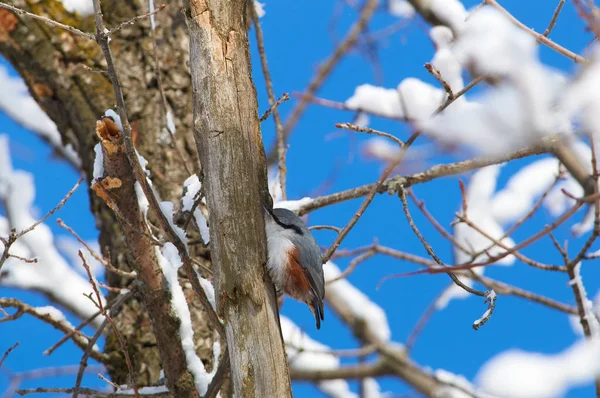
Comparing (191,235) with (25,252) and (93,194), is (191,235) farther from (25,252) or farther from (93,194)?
(25,252)

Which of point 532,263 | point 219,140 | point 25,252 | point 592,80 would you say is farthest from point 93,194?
point 592,80

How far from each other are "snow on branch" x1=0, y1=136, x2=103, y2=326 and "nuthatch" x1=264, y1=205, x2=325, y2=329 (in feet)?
4.95

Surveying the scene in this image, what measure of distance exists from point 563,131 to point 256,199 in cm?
57

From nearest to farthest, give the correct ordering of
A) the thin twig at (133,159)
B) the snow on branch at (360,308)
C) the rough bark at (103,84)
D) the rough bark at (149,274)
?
the thin twig at (133,159)
the rough bark at (149,274)
the rough bark at (103,84)
the snow on branch at (360,308)

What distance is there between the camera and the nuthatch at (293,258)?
1224 mm

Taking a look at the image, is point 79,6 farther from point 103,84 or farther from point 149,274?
point 149,274

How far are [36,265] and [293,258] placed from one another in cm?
179

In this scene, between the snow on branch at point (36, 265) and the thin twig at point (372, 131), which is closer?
the thin twig at point (372, 131)

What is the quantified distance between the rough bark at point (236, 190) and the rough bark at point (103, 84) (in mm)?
905

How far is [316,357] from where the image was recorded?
3211 mm

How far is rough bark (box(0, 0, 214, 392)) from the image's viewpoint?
206 cm

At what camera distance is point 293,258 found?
4.12 feet

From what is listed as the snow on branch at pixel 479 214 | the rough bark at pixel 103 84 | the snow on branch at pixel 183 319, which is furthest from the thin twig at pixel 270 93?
the snow on branch at pixel 479 214

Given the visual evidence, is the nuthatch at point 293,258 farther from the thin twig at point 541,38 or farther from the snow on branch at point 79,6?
the snow on branch at point 79,6
